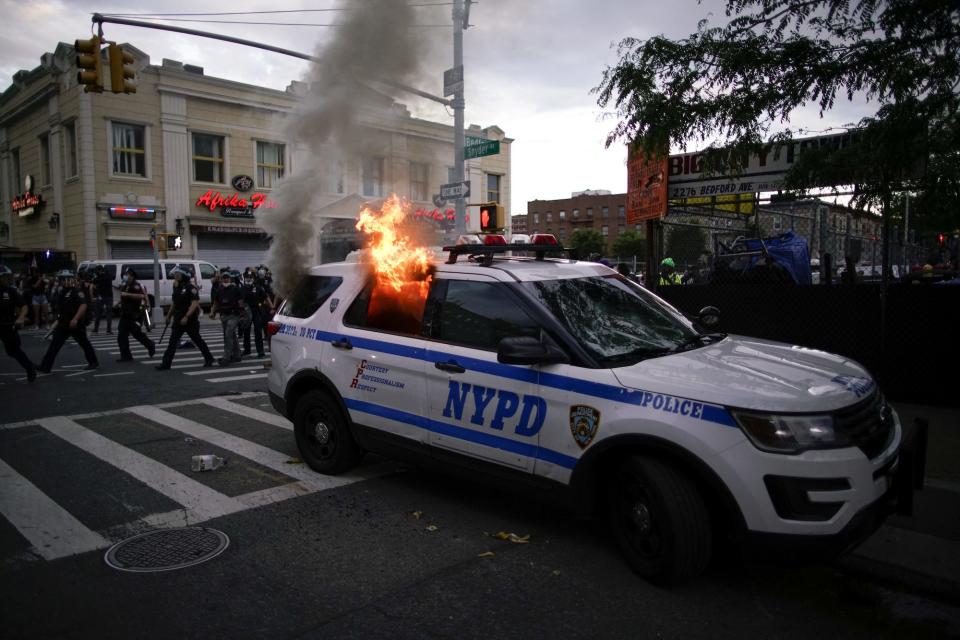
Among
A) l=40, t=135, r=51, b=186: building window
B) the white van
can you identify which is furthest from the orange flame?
l=40, t=135, r=51, b=186: building window

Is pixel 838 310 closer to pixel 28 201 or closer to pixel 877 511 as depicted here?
pixel 877 511

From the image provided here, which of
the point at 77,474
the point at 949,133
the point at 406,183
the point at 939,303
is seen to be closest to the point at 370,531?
the point at 77,474

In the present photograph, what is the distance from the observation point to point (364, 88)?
7.11 m

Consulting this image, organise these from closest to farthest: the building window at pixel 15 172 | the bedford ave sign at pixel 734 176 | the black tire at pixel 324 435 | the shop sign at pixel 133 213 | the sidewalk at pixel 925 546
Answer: the sidewalk at pixel 925 546 < the black tire at pixel 324 435 < the bedford ave sign at pixel 734 176 < the shop sign at pixel 133 213 < the building window at pixel 15 172

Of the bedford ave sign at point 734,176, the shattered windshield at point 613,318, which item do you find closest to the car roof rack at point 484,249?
the shattered windshield at point 613,318

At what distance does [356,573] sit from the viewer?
3.75 m

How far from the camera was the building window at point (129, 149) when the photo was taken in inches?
1026

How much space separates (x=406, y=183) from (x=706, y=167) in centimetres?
314

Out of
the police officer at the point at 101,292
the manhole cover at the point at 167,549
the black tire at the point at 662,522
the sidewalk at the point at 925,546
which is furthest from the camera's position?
the police officer at the point at 101,292

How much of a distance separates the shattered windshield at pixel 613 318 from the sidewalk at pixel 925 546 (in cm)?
164

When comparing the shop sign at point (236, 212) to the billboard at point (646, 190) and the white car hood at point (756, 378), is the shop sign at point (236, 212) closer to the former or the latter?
the billboard at point (646, 190)

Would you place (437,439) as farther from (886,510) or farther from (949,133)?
(949,133)

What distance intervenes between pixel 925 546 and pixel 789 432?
1673 mm

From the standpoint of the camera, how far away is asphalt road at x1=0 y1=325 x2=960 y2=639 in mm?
3223
